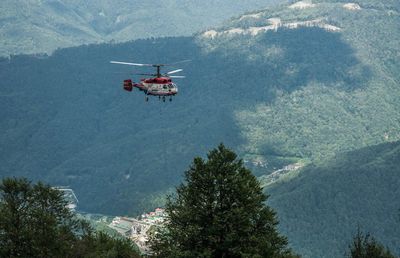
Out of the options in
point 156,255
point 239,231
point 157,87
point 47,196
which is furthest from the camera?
point 157,87

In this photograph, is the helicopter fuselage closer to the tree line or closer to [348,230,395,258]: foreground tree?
the tree line

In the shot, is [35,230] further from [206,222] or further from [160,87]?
[160,87]

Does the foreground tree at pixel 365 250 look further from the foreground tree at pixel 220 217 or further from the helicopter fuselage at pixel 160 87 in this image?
the helicopter fuselage at pixel 160 87

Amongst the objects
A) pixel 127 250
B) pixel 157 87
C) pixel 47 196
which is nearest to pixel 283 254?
pixel 127 250

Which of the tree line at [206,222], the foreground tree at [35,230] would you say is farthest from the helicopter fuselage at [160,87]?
the tree line at [206,222]

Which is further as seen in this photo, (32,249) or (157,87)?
(157,87)

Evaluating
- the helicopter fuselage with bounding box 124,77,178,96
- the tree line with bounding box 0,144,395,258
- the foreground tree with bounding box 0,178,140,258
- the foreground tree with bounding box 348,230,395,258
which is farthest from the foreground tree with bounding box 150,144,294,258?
the helicopter fuselage with bounding box 124,77,178,96

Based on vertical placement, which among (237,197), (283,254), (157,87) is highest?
(157,87)

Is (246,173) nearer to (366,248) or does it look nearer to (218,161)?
(218,161)

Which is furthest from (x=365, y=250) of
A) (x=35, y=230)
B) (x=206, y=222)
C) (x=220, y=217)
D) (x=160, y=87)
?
(x=160, y=87)
